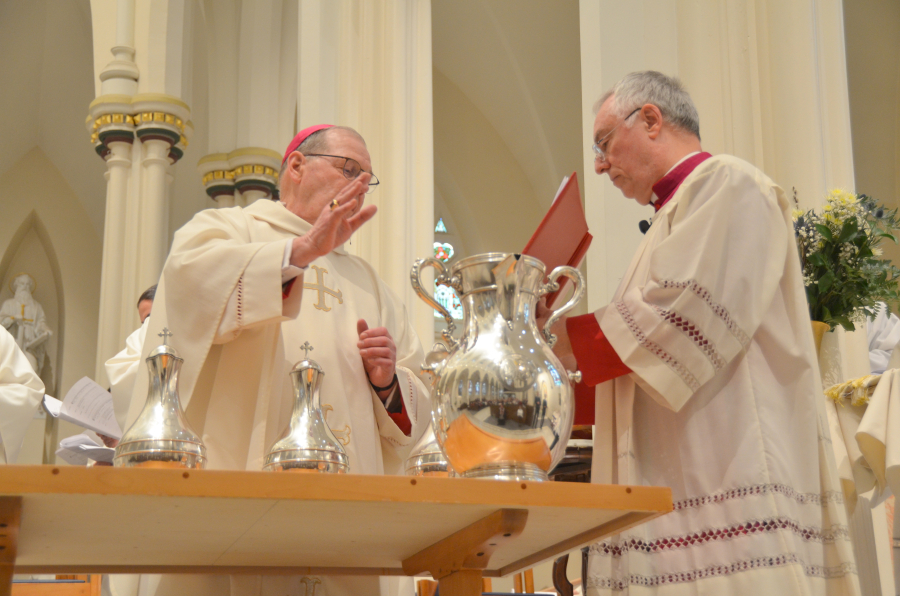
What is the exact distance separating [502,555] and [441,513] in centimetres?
54

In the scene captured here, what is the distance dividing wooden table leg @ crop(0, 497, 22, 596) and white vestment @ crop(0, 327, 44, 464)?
4311 mm

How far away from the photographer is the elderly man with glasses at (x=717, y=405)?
2.48 metres

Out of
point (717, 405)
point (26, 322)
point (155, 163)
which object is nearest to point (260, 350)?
point (717, 405)

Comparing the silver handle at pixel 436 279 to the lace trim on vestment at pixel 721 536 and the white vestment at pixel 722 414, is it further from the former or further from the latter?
the lace trim on vestment at pixel 721 536

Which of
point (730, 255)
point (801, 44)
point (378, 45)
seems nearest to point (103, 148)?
point (378, 45)

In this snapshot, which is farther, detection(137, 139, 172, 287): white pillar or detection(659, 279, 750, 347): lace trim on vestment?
detection(137, 139, 172, 287): white pillar

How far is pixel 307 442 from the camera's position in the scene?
2197 mm

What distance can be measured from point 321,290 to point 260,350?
1.26 ft

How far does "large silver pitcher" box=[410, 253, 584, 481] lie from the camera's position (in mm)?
1961

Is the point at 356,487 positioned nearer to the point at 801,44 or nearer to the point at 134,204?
the point at 801,44

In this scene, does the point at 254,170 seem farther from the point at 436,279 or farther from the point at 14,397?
the point at 436,279

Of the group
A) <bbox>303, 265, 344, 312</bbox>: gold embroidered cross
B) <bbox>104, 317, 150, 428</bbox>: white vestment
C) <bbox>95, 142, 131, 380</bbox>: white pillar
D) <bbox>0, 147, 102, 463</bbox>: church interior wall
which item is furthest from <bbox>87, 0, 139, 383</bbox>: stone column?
<bbox>303, 265, 344, 312</bbox>: gold embroidered cross

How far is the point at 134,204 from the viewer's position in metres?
9.88

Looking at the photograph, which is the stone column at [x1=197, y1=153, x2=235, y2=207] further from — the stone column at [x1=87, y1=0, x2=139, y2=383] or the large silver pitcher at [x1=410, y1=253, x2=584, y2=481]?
the large silver pitcher at [x1=410, y1=253, x2=584, y2=481]
